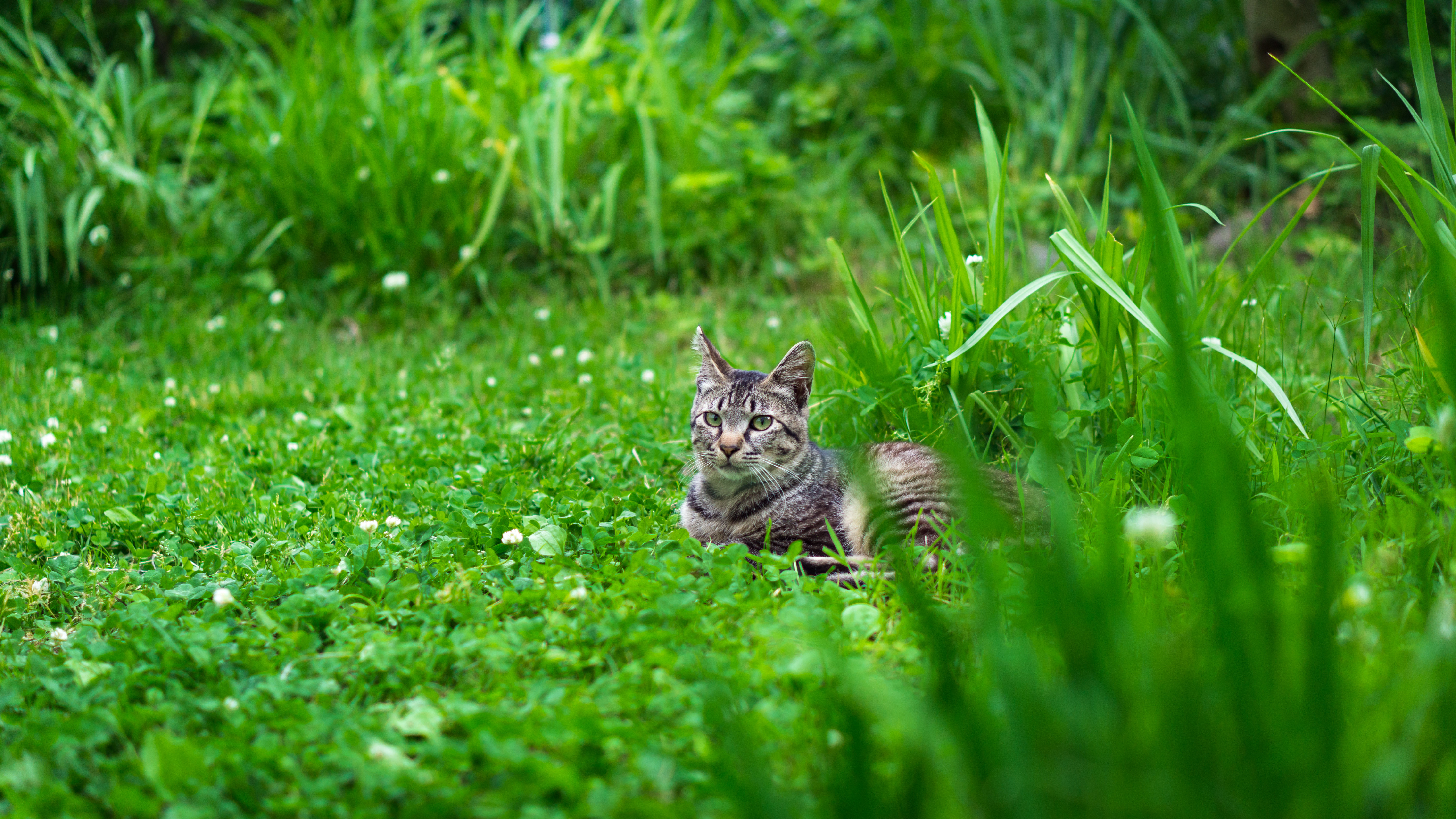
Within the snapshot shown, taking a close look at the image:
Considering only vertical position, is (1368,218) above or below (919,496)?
above

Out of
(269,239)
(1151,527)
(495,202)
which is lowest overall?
(1151,527)

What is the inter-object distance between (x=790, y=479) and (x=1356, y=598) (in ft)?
5.29

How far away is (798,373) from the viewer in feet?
10.4

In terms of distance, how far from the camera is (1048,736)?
1222 mm

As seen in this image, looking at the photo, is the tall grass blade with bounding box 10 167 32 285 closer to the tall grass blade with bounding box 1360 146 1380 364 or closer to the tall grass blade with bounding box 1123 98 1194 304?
the tall grass blade with bounding box 1123 98 1194 304

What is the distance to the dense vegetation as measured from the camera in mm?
1381

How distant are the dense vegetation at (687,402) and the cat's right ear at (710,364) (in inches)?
15.1

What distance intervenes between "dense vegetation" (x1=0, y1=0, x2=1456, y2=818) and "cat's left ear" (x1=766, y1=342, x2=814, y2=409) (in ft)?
0.60

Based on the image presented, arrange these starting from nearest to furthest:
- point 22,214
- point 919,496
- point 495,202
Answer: point 919,496, point 22,214, point 495,202

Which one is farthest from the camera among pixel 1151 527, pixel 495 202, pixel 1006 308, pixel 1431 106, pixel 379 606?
pixel 495 202

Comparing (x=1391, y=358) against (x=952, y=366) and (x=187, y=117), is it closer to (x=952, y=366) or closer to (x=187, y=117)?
(x=952, y=366)

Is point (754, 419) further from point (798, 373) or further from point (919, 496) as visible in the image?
point (919, 496)

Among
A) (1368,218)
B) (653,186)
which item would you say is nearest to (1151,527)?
(1368,218)

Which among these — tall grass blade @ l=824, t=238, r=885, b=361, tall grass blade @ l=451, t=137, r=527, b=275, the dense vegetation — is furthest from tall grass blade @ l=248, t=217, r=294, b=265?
tall grass blade @ l=824, t=238, r=885, b=361
